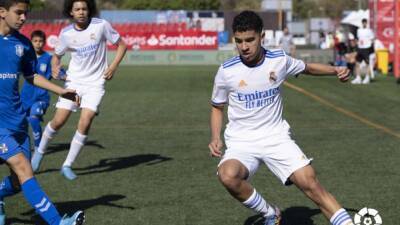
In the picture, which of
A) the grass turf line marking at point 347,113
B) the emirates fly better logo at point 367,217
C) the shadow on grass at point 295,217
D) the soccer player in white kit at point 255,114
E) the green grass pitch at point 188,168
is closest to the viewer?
the soccer player in white kit at point 255,114

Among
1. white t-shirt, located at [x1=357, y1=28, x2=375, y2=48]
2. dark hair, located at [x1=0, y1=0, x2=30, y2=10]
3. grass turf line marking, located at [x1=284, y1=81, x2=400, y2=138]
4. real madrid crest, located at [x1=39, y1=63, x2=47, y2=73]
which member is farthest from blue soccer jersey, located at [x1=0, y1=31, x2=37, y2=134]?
white t-shirt, located at [x1=357, y1=28, x2=375, y2=48]

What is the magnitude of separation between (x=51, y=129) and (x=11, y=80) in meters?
3.80

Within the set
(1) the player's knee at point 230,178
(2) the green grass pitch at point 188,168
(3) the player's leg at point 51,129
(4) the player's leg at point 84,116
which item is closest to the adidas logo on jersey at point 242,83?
(1) the player's knee at point 230,178

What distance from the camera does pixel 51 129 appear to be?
10656mm

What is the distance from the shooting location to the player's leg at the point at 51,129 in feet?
34.3

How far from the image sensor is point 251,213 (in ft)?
26.2

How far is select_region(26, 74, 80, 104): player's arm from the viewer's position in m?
6.68

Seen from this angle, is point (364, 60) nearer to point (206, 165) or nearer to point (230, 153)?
point (206, 165)

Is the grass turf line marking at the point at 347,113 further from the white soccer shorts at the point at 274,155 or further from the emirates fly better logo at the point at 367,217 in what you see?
the white soccer shorts at the point at 274,155

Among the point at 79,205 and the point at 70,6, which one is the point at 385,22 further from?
the point at 79,205

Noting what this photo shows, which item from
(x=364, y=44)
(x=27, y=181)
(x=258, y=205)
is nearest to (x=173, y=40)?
(x=364, y=44)

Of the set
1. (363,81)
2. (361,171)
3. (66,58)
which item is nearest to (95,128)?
(361,171)

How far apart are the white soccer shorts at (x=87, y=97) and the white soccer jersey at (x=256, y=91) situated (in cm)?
366

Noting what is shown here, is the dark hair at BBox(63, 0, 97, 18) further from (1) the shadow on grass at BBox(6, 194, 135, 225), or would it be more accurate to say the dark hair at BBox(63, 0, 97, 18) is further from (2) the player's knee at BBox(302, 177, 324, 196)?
(2) the player's knee at BBox(302, 177, 324, 196)
